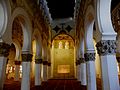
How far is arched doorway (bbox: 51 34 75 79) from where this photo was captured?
2417 centimetres

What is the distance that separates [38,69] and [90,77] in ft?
18.2

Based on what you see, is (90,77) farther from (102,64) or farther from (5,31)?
(5,31)

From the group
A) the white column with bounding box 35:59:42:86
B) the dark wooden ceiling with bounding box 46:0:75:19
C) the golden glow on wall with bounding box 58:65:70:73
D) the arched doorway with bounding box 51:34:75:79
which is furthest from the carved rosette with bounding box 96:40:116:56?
the golden glow on wall with bounding box 58:65:70:73

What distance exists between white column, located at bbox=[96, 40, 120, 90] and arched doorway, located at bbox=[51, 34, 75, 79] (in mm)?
18825

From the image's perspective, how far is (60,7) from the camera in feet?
61.8

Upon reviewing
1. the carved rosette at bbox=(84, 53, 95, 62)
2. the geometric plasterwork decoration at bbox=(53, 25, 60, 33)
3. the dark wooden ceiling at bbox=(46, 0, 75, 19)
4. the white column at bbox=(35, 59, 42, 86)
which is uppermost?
the dark wooden ceiling at bbox=(46, 0, 75, 19)

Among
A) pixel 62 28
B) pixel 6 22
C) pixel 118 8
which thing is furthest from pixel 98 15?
pixel 62 28

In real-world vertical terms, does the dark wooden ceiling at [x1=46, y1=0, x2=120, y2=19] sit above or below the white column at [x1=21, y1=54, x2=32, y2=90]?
above

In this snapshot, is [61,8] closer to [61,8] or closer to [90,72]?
[61,8]

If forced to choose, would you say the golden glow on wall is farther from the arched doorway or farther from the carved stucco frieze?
the carved stucco frieze

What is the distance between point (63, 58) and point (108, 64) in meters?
20.1

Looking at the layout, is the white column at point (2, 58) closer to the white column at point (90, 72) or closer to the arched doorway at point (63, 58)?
the white column at point (90, 72)

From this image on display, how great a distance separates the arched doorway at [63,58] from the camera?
24.2 meters

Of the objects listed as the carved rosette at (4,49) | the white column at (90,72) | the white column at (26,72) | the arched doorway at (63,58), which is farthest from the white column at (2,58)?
the arched doorway at (63,58)
